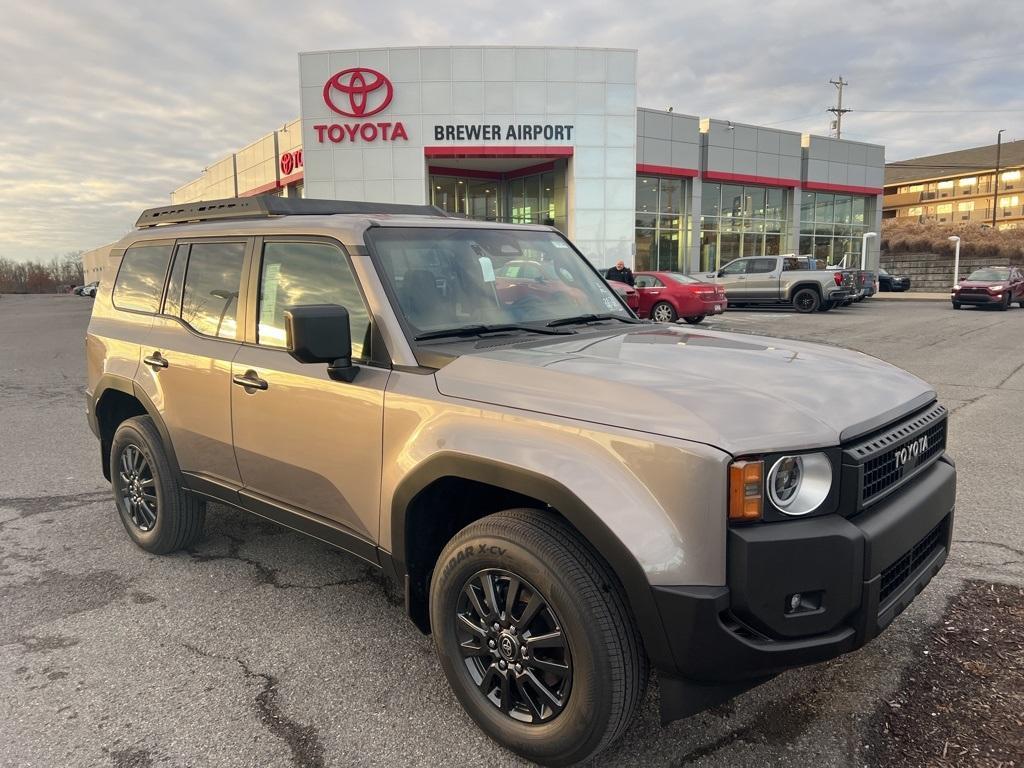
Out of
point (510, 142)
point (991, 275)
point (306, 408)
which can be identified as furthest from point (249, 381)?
point (991, 275)

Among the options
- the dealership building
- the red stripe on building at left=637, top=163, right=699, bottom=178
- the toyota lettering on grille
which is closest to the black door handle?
the toyota lettering on grille

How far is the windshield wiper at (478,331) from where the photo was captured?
295 centimetres

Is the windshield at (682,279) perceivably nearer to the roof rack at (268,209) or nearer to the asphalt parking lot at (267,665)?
the asphalt parking lot at (267,665)

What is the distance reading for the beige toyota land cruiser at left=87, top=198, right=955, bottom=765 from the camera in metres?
2.04

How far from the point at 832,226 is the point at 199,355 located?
145 feet

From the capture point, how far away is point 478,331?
309 cm

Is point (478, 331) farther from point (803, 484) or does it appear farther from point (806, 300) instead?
point (806, 300)

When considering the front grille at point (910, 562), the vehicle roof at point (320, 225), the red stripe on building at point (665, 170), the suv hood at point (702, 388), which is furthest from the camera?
the red stripe on building at point (665, 170)

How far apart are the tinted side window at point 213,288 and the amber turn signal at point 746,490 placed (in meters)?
2.60

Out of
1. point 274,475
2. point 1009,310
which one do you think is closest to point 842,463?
point 274,475

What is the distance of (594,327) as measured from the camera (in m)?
3.51

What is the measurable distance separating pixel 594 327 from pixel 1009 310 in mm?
27673

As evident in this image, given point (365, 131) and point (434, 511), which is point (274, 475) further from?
point (365, 131)

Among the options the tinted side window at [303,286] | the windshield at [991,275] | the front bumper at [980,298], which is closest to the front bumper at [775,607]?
the tinted side window at [303,286]
